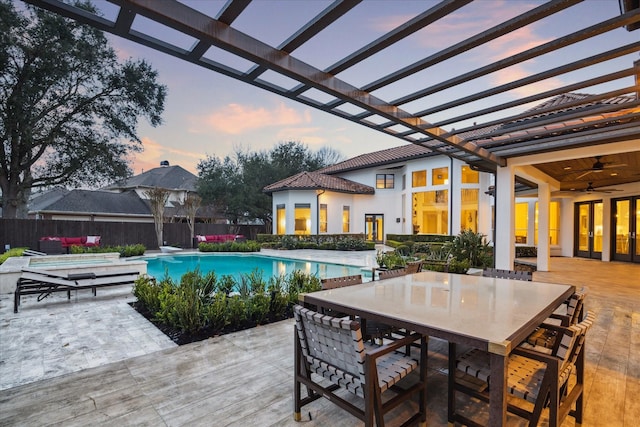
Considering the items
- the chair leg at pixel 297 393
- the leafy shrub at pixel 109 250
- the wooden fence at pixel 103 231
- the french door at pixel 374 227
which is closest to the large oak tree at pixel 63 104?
the wooden fence at pixel 103 231

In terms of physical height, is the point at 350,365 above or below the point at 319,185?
below

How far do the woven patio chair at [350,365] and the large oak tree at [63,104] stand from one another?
1476cm

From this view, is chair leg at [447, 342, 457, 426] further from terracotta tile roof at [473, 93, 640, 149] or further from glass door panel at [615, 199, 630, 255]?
glass door panel at [615, 199, 630, 255]

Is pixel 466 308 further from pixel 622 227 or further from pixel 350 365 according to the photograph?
pixel 622 227

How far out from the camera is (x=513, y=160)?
295 inches

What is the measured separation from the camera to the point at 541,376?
2.15 meters

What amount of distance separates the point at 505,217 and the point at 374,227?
13197 mm

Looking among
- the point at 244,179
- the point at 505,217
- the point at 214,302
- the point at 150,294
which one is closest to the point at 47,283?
the point at 150,294

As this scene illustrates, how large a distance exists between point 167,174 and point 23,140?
17.7m

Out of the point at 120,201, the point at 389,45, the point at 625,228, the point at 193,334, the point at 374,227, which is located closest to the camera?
the point at 389,45

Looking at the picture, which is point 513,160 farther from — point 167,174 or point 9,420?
point 167,174

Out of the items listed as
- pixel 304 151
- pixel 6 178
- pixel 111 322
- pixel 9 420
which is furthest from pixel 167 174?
pixel 9 420

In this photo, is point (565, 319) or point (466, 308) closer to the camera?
point (466, 308)

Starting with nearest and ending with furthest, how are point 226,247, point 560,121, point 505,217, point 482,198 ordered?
point 560,121
point 505,217
point 226,247
point 482,198
